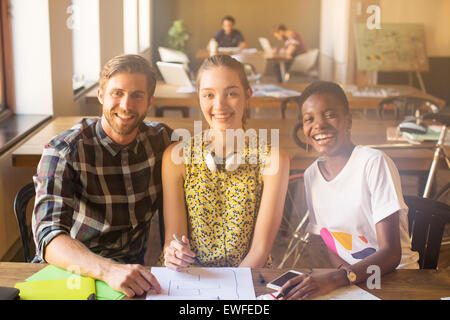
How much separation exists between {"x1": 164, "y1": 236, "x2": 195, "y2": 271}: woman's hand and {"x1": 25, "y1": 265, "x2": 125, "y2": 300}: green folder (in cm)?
16

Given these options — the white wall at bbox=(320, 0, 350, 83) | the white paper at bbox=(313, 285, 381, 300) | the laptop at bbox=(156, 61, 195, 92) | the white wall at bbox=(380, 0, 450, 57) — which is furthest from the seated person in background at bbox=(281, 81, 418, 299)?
the white wall at bbox=(320, 0, 350, 83)

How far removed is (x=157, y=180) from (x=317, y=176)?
0.50 m

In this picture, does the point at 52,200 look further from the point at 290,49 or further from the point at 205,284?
the point at 290,49

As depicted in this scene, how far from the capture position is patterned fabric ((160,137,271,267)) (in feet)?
5.32

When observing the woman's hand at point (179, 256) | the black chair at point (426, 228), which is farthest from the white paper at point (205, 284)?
the black chair at point (426, 228)

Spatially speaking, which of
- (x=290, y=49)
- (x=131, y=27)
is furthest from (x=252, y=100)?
(x=290, y=49)

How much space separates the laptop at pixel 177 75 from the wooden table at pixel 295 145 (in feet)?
4.41

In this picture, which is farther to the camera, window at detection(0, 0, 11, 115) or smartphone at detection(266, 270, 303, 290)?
window at detection(0, 0, 11, 115)

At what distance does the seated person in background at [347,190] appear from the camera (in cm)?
150

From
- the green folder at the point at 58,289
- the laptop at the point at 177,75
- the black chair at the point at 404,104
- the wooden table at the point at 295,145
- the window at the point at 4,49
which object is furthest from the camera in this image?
the laptop at the point at 177,75

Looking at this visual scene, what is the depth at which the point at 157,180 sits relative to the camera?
1.72 meters

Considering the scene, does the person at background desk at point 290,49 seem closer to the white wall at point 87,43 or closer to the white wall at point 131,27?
the white wall at point 131,27

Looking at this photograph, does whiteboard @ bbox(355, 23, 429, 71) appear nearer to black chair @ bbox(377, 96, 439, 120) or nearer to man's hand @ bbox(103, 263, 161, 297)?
black chair @ bbox(377, 96, 439, 120)
